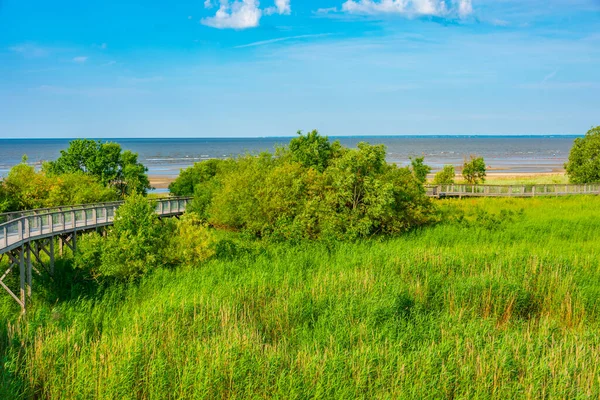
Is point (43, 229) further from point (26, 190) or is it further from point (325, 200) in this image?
point (325, 200)

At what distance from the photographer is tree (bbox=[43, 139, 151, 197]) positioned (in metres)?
40.1

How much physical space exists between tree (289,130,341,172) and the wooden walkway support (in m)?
11.6

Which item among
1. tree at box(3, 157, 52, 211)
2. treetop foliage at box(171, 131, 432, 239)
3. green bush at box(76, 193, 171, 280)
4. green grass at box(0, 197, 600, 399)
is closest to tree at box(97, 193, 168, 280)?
green bush at box(76, 193, 171, 280)

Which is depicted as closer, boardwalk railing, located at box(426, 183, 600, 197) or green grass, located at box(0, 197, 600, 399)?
green grass, located at box(0, 197, 600, 399)

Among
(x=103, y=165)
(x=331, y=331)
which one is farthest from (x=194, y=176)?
(x=331, y=331)

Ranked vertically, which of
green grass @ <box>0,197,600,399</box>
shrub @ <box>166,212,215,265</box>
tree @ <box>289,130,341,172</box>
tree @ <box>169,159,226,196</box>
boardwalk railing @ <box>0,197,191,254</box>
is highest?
tree @ <box>289,130,341,172</box>

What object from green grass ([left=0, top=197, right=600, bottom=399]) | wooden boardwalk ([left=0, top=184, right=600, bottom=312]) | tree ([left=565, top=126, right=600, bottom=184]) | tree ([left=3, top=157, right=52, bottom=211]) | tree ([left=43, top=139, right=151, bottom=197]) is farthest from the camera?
tree ([left=565, top=126, right=600, bottom=184])

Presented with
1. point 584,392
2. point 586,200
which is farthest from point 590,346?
point 586,200

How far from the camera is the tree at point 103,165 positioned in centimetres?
4009

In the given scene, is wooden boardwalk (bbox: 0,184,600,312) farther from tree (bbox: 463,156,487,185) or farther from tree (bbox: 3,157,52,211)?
tree (bbox: 463,156,487,185)

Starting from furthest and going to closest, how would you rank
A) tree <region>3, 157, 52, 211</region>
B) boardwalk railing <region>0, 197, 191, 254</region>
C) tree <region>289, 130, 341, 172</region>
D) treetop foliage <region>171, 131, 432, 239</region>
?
tree <region>289, 130, 341, 172</region>
tree <region>3, 157, 52, 211</region>
treetop foliage <region>171, 131, 432, 239</region>
boardwalk railing <region>0, 197, 191, 254</region>

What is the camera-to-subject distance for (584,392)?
10484mm

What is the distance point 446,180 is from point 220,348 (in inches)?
1488

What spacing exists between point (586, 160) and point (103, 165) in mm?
41017
